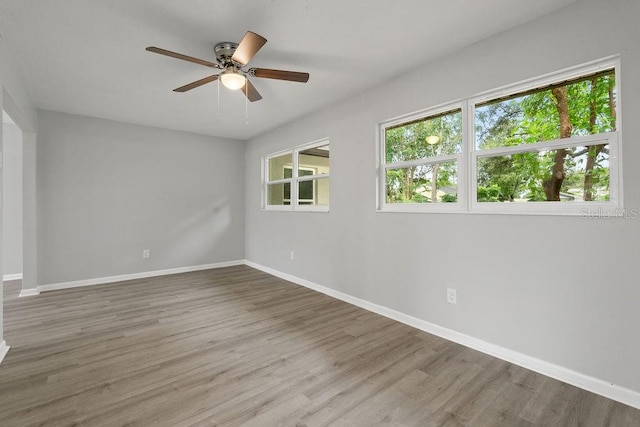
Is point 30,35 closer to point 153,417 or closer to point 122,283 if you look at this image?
point 153,417

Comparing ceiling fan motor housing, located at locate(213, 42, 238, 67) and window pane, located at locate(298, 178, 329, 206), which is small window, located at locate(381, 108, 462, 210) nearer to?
window pane, located at locate(298, 178, 329, 206)

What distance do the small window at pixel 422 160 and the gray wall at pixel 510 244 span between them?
0.16 metres

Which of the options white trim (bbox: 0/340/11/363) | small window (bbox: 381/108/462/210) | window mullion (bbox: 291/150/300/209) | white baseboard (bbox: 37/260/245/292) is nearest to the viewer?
white trim (bbox: 0/340/11/363)

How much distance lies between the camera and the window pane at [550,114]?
185 cm

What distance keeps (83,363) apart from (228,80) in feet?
8.08

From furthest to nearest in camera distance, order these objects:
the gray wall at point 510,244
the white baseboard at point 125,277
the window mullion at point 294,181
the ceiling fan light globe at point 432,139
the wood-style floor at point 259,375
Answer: the window mullion at point 294,181 < the white baseboard at point 125,277 < the ceiling fan light globe at point 432,139 < the gray wall at point 510,244 < the wood-style floor at point 259,375

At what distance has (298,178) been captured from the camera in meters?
4.45

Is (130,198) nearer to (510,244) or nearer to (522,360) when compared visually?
(510,244)

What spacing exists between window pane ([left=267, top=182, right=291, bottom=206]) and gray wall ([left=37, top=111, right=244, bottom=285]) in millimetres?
856

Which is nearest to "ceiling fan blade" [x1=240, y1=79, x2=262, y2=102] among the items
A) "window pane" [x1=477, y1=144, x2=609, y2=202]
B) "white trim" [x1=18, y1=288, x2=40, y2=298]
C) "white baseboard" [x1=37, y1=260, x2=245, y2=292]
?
"window pane" [x1=477, y1=144, x2=609, y2=202]

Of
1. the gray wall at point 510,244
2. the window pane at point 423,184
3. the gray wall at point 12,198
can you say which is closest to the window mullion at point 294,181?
the gray wall at point 510,244

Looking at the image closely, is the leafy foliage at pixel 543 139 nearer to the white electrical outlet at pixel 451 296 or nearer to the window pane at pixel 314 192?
the white electrical outlet at pixel 451 296

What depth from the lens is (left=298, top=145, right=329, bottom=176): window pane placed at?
13.2 feet

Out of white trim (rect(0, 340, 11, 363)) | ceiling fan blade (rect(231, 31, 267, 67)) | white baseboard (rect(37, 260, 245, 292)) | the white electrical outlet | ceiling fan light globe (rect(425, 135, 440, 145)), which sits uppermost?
ceiling fan blade (rect(231, 31, 267, 67))
